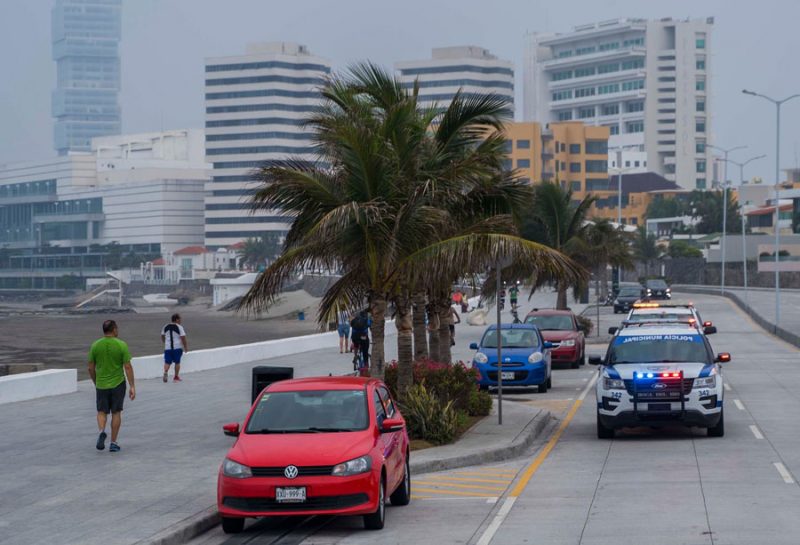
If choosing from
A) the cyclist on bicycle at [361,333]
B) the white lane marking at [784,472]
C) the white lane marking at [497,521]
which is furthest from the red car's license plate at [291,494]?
the cyclist on bicycle at [361,333]

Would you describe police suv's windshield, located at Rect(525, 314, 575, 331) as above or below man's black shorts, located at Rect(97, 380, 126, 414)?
below

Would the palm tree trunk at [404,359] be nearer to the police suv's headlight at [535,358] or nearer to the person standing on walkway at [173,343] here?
the police suv's headlight at [535,358]

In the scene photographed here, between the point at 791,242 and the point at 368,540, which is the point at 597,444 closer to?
the point at 368,540

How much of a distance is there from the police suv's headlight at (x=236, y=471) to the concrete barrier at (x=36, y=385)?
46.5 ft

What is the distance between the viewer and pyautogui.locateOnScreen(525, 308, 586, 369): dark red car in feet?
119

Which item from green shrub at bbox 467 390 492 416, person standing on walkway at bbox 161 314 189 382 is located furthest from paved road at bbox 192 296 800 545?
person standing on walkway at bbox 161 314 189 382

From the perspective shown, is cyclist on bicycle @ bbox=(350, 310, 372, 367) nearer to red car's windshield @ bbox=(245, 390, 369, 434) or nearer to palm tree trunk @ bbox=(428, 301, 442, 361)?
palm tree trunk @ bbox=(428, 301, 442, 361)

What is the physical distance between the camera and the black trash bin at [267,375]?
64.3ft

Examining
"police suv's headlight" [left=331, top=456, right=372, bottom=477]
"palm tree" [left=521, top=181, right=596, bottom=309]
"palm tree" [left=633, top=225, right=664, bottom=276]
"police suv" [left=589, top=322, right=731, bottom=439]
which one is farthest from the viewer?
"palm tree" [left=633, top=225, right=664, bottom=276]

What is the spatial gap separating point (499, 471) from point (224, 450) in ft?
13.0

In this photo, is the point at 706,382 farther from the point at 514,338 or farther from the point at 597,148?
the point at 597,148

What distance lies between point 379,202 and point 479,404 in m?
4.91

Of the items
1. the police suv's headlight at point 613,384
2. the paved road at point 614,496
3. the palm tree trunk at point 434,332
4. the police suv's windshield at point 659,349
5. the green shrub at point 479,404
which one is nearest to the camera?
the paved road at point 614,496

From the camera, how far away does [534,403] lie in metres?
26.8
